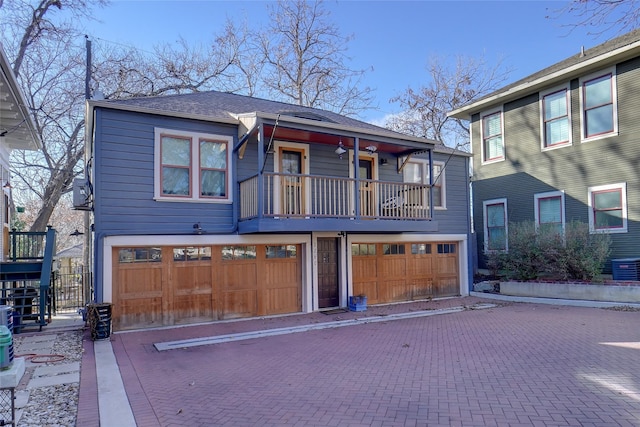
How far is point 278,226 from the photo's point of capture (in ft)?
30.5

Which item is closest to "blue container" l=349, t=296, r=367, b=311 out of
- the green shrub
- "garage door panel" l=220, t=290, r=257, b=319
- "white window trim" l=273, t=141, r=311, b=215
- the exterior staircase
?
"garage door panel" l=220, t=290, r=257, b=319

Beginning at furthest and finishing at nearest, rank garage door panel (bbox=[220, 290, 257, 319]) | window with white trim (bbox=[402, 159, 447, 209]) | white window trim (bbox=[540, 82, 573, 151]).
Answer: white window trim (bbox=[540, 82, 573, 151]) < window with white trim (bbox=[402, 159, 447, 209]) < garage door panel (bbox=[220, 290, 257, 319])

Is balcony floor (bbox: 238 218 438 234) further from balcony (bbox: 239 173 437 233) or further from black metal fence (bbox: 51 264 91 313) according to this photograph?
black metal fence (bbox: 51 264 91 313)

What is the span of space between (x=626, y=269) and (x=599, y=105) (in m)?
5.27

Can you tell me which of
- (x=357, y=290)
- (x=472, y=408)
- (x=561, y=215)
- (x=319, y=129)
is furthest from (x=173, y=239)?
(x=561, y=215)

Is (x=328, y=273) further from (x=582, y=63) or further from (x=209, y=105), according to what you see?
(x=582, y=63)

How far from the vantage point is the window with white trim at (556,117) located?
1405 cm

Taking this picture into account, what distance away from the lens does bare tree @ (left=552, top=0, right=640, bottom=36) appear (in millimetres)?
4664

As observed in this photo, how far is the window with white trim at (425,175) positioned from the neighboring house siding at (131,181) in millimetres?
7027

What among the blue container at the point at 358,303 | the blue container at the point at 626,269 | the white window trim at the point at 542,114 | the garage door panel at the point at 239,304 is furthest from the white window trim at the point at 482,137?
the garage door panel at the point at 239,304

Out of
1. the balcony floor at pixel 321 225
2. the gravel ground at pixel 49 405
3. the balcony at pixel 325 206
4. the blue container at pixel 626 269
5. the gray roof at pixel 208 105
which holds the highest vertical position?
the gray roof at pixel 208 105

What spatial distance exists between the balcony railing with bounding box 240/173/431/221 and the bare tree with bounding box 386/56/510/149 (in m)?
14.7

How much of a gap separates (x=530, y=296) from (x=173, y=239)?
10.8 metres

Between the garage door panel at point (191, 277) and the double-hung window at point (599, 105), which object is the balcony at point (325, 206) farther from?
the double-hung window at point (599, 105)
